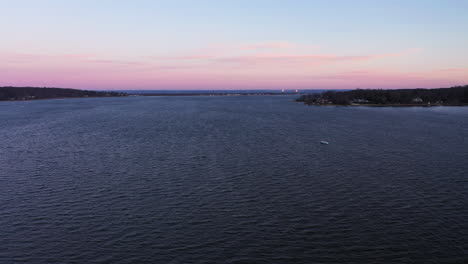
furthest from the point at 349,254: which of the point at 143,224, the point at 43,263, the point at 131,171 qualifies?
the point at 131,171

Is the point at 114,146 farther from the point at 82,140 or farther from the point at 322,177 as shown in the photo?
the point at 322,177

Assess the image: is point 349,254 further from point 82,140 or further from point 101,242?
point 82,140

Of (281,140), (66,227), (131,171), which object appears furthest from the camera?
(281,140)

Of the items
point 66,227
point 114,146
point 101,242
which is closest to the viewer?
point 101,242

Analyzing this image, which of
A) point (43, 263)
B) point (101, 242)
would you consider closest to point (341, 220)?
point (101, 242)

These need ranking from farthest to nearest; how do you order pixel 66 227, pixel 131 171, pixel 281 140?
pixel 281 140 < pixel 131 171 < pixel 66 227

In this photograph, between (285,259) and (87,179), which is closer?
(285,259)
